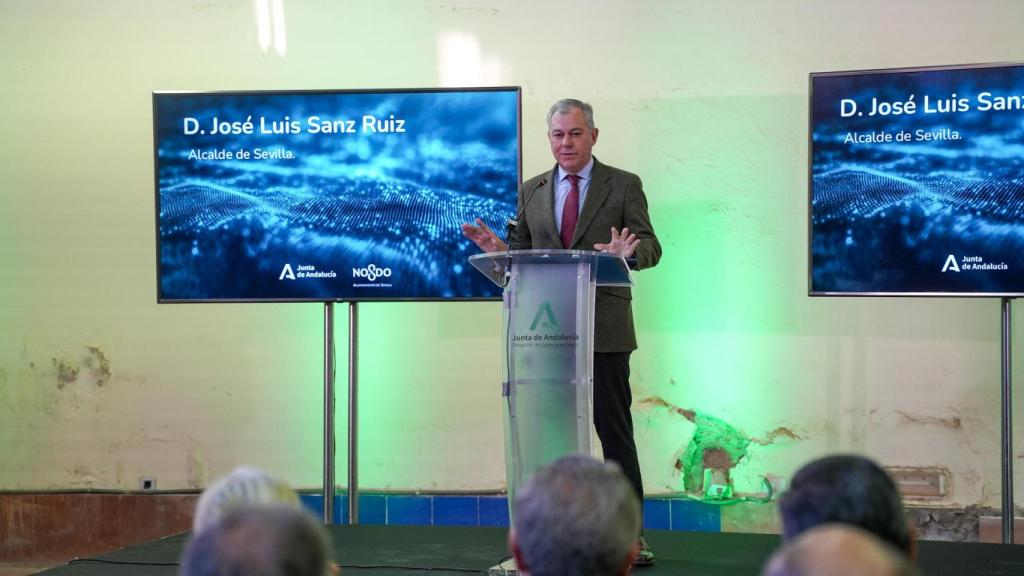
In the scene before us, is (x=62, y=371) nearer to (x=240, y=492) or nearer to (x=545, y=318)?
(x=545, y=318)

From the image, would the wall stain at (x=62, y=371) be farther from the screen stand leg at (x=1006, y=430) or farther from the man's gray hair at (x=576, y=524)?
the man's gray hair at (x=576, y=524)

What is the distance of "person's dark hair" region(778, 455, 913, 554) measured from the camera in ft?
5.51

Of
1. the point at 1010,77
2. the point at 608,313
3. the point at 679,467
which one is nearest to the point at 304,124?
the point at 608,313

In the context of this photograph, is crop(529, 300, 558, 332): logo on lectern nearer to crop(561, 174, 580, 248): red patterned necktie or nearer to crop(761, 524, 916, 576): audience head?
crop(561, 174, 580, 248): red patterned necktie

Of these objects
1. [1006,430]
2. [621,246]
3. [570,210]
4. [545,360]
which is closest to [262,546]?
[545,360]

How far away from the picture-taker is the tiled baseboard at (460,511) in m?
5.38

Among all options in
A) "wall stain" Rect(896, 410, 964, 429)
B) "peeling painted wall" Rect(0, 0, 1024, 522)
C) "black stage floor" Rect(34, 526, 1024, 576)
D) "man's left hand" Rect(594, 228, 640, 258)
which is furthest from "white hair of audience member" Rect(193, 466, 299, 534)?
"wall stain" Rect(896, 410, 964, 429)

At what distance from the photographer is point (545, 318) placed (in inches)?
139

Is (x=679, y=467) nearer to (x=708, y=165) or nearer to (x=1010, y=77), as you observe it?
(x=708, y=165)

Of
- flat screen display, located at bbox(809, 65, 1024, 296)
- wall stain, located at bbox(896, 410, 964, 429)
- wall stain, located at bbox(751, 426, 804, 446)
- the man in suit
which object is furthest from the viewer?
wall stain, located at bbox(751, 426, 804, 446)

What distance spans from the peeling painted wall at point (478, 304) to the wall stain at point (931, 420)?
2 cm

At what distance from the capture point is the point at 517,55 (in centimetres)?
548

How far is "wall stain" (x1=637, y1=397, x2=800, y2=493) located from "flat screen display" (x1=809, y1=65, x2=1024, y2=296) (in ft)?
3.32

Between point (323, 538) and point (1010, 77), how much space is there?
3882 mm
